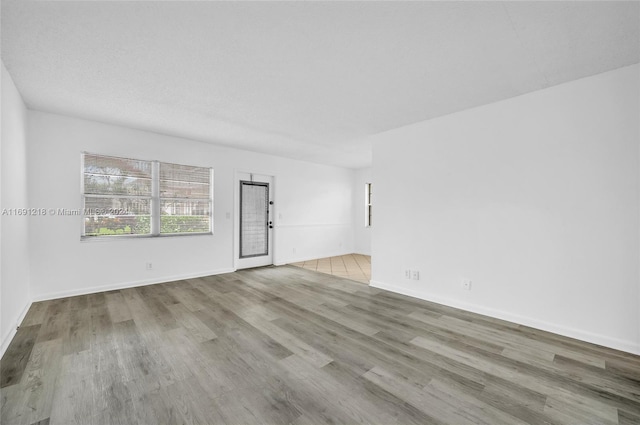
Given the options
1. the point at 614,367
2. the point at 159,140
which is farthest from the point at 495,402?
the point at 159,140

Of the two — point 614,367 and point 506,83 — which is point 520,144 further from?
point 614,367

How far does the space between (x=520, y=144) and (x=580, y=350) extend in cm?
214

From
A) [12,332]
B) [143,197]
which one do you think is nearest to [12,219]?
[12,332]

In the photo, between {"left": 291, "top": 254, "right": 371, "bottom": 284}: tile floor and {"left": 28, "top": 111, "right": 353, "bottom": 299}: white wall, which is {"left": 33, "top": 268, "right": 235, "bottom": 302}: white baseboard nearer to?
{"left": 28, "top": 111, "right": 353, "bottom": 299}: white wall

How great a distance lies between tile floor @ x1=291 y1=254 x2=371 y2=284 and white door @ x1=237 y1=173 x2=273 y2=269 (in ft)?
2.89

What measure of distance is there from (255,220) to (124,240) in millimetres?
2478

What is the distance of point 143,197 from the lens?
4.63 m

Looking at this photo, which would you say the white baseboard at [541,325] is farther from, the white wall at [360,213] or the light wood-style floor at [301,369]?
the white wall at [360,213]

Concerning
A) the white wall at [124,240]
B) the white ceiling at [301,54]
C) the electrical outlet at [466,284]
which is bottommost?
the electrical outlet at [466,284]

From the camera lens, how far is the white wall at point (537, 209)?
2.56 meters

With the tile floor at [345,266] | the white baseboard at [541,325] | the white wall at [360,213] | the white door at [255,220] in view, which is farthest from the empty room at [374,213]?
the white wall at [360,213]

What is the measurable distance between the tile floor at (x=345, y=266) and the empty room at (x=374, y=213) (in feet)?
1.30

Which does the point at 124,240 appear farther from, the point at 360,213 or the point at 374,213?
the point at 360,213

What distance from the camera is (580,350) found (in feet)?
8.31
